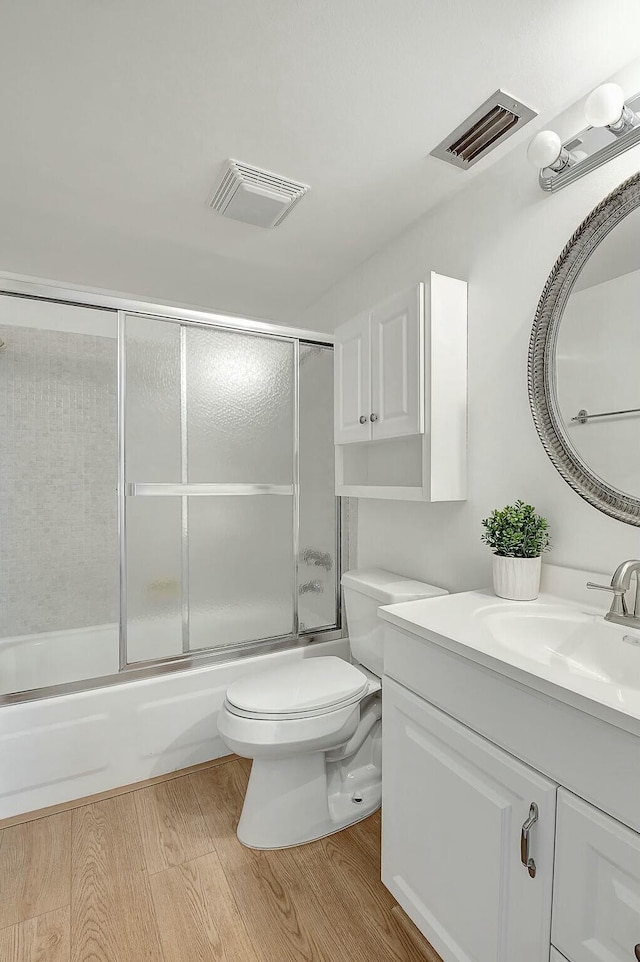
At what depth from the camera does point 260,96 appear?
4.41 feet

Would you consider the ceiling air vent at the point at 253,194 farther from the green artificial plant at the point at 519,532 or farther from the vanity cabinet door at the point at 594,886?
the vanity cabinet door at the point at 594,886

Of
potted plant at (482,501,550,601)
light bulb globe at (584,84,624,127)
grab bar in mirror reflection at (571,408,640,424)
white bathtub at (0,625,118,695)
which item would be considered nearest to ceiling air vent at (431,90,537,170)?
light bulb globe at (584,84,624,127)

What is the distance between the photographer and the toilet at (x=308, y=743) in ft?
4.88

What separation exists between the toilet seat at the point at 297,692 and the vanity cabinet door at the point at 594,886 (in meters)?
0.81

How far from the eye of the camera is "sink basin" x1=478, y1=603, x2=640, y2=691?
1.05 m

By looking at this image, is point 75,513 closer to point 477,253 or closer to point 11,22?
point 11,22

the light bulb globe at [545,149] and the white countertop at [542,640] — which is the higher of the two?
the light bulb globe at [545,149]

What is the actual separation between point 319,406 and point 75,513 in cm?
130

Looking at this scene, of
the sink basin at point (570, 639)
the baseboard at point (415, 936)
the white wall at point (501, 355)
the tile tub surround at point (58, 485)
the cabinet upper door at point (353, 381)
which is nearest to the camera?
the sink basin at point (570, 639)

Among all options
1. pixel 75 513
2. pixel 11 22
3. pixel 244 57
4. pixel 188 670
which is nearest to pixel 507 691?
pixel 188 670

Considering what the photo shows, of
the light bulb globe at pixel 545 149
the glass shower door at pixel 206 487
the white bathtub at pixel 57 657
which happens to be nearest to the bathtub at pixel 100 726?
the white bathtub at pixel 57 657

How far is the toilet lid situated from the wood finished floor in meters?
0.44

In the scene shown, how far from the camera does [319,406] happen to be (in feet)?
7.34

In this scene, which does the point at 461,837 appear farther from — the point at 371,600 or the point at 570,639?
the point at 371,600
